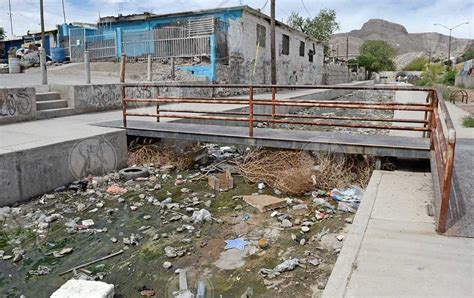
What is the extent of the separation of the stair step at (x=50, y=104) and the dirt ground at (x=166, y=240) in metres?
4.58

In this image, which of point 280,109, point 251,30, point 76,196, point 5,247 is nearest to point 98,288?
point 5,247

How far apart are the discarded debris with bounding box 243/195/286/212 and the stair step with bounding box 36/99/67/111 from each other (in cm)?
672

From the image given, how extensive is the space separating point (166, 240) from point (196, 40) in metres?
16.0

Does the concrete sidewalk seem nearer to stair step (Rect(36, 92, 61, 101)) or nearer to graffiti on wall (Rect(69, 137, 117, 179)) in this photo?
graffiti on wall (Rect(69, 137, 117, 179))

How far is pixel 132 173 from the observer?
24.0ft

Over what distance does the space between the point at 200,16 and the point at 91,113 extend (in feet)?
34.4

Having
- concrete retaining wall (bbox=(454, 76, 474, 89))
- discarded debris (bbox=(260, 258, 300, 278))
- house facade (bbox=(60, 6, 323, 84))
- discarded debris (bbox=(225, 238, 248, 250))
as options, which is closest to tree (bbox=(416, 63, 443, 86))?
concrete retaining wall (bbox=(454, 76, 474, 89))

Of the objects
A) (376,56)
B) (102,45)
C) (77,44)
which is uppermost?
(376,56)

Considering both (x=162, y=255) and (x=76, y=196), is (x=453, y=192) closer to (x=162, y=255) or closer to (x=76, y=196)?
(x=162, y=255)

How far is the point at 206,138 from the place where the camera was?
24.3 ft

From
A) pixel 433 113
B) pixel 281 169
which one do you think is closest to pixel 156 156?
pixel 281 169

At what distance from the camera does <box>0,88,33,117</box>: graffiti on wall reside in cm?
888

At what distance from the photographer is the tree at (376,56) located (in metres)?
70.8

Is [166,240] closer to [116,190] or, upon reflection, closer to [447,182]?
[116,190]
